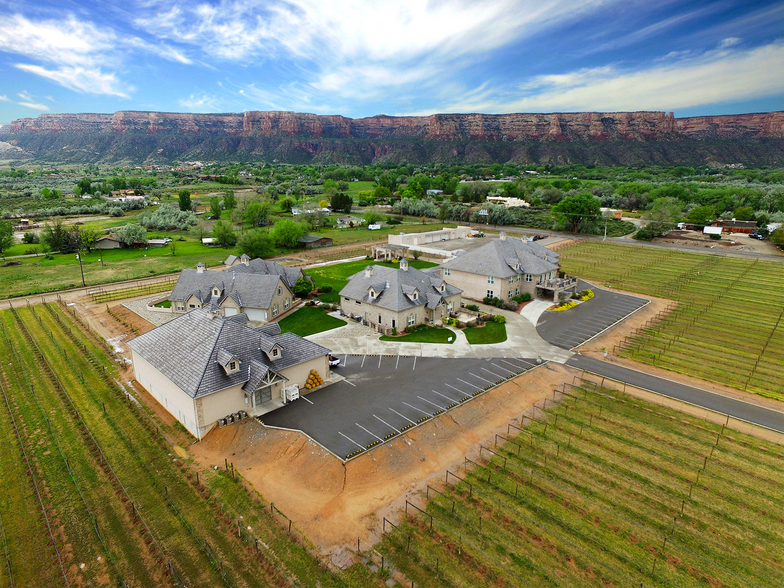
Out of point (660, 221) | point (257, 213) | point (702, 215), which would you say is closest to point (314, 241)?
point (257, 213)

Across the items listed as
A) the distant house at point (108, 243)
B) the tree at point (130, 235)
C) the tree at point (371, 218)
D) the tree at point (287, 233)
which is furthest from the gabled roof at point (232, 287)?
the tree at point (371, 218)

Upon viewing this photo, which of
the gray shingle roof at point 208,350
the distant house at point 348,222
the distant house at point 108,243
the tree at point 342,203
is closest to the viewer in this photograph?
the gray shingle roof at point 208,350

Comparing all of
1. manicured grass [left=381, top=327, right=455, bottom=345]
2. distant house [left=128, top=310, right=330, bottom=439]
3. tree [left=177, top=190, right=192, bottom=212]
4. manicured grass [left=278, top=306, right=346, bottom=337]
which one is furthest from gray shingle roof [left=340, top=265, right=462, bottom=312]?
tree [left=177, top=190, right=192, bottom=212]

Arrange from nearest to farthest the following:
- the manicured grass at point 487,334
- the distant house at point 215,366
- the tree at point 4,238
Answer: the distant house at point 215,366 → the manicured grass at point 487,334 → the tree at point 4,238

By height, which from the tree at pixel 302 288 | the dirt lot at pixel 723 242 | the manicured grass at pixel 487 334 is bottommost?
the dirt lot at pixel 723 242

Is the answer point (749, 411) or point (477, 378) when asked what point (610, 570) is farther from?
point (749, 411)

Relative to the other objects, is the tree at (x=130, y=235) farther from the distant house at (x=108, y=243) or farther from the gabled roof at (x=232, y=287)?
the gabled roof at (x=232, y=287)
